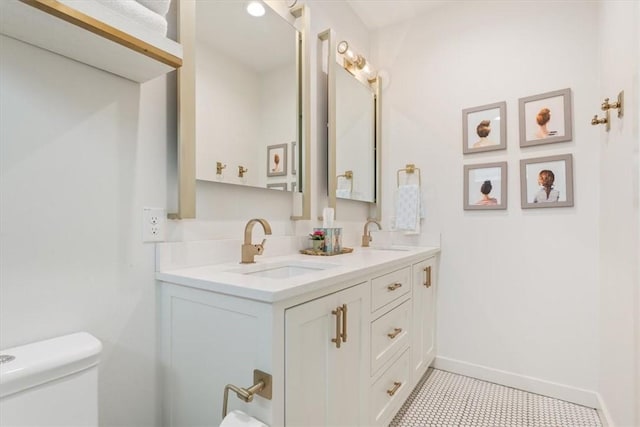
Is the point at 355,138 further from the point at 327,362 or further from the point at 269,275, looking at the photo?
the point at 327,362

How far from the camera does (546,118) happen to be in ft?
6.32

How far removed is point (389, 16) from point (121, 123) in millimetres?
2179

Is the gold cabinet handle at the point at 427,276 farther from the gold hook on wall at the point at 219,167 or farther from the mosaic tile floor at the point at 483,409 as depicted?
the gold hook on wall at the point at 219,167

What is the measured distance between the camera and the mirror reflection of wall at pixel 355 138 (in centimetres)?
216

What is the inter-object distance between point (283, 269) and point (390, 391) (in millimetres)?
767

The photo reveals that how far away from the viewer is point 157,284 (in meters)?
1.17

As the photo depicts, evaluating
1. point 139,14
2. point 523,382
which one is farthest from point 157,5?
point 523,382

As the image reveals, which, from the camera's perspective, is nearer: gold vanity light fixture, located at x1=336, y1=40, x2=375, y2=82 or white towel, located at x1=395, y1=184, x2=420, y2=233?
gold vanity light fixture, located at x1=336, y1=40, x2=375, y2=82

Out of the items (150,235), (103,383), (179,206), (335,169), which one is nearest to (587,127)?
(335,169)

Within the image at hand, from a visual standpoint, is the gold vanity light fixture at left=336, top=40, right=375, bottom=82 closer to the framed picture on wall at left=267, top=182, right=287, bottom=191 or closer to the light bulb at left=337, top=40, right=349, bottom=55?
the light bulb at left=337, top=40, right=349, bottom=55

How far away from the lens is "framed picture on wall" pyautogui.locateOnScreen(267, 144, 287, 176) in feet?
5.33

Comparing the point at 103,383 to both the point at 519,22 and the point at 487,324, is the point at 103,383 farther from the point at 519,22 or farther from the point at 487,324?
the point at 519,22

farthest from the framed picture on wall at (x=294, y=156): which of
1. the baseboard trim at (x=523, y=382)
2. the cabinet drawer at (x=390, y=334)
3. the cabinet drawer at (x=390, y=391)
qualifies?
the baseboard trim at (x=523, y=382)

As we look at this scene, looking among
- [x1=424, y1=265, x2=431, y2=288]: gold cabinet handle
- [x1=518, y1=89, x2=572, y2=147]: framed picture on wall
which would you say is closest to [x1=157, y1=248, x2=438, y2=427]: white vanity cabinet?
[x1=424, y1=265, x2=431, y2=288]: gold cabinet handle
